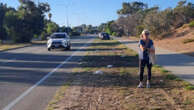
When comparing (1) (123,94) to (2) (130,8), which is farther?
(2) (130,8)

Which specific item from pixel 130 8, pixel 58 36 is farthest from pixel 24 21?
pixel 130 8

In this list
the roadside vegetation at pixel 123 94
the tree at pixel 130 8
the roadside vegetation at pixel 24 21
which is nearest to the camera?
the roadside vegetation at pixel 123 94

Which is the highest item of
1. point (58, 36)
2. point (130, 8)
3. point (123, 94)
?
point (130, 8)

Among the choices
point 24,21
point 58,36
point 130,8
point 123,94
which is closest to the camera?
point 123,94

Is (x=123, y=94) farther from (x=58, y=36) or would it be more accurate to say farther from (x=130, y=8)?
(x=130, y=8)

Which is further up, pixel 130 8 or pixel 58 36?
pixel 130 8

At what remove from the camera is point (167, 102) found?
6828mm

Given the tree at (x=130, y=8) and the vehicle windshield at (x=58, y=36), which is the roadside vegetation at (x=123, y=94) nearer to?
the vehicle windshield at (x=58, y=36)

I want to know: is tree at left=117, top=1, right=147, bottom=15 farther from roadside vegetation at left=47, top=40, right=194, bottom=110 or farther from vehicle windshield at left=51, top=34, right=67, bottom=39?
roadside vegetation at left=47, top=40, right=194, bottom=110

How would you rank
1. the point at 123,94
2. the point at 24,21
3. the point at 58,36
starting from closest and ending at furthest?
the point at 123,94 < the point at 58,36 < the point at 24,21

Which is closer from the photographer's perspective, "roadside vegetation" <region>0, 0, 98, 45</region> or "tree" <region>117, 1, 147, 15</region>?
"roadside vegetation" <region>0, 0, 98, 45</region>

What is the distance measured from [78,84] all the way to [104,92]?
1605 millimetres

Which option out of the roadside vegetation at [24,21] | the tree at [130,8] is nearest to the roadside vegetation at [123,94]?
the roadside vegetation at [24,21]

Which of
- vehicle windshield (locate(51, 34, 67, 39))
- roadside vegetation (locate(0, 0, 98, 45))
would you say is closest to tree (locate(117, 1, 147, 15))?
roadside vegetation (locate(0, 0, 98, 45))
